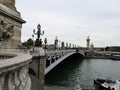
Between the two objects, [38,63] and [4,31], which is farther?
[38,63]

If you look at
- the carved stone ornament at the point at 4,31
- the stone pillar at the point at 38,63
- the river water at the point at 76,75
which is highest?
the carved stone ornament at the point at 4,31

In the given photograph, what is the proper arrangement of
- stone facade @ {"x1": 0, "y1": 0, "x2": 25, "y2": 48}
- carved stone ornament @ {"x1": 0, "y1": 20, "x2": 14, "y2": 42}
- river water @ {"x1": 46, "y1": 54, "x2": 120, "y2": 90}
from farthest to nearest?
river water @ {"x1": 46, "y1": 54, "x2": 120, "y2": 90} < stone facade @ {"x1": 0, "y1": 0, "x2": 25, "y2": 48} < carved stone ornament @ {"x1": 0, "y1": 20, "x2": 14, "y2": 42}

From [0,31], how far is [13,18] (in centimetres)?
1039

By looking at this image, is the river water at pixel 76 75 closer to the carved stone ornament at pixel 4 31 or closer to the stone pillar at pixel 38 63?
the stone pillar at pixel 38 63

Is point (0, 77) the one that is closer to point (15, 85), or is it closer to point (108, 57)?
point (15, 85)

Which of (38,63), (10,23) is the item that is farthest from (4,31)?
(38,63)

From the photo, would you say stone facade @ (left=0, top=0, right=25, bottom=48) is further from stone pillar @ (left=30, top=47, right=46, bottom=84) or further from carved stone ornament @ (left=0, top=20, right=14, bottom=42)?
stone pillar @ (left=30, top=47, right=46, bottom=84)

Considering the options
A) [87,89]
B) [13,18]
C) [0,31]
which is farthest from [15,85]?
[87,89]

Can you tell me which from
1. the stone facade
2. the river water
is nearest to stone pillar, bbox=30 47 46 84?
the stone facade

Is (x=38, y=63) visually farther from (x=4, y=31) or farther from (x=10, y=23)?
(x=4, y=31)

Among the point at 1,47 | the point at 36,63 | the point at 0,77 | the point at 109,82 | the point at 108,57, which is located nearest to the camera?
→ the point at 0,77

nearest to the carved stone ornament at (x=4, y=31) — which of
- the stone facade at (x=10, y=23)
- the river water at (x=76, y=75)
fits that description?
the stone facade at (x=10, y=23)

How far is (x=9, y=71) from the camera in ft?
13.5

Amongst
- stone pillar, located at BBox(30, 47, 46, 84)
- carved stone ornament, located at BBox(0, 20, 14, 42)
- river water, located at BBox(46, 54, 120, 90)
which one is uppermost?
carved stone ornament, located at BBox(0, 20, 14, 42)
